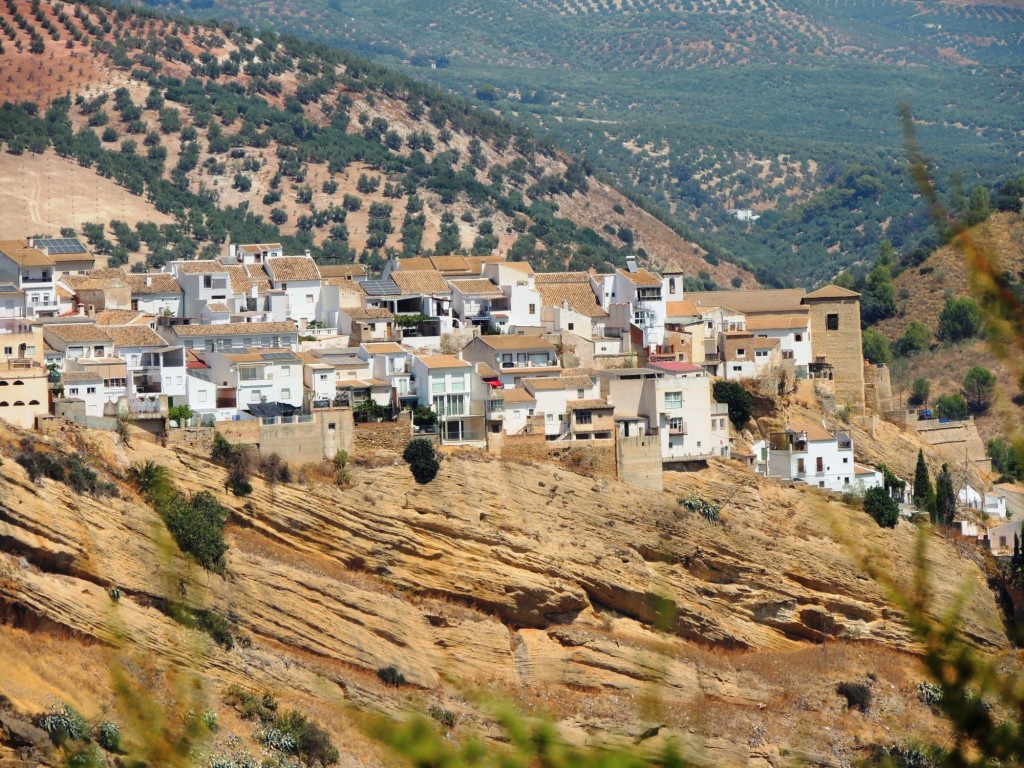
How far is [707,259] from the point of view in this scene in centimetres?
10019

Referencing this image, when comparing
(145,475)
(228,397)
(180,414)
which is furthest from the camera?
(228,397)

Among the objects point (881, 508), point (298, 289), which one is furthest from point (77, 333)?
point (881, 508)

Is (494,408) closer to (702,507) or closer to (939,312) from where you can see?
(702,507)

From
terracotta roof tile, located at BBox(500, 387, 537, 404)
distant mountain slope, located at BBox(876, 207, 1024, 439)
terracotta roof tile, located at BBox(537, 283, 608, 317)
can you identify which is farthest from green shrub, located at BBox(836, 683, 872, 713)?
distant mountain slope, located at BBox(876, 207, 1024, 439)

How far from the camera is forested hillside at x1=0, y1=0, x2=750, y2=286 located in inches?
3250

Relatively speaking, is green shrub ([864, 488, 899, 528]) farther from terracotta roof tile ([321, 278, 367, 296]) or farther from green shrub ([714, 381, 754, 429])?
terracotta roof tile ([321, 278, 367, 296])

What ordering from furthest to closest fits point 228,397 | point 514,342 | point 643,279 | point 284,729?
1. point 643,279
2. point 514,342
3. point 228,397
4. point 284,729

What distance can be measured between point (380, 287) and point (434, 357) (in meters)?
7.05

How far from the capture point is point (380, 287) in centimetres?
4472

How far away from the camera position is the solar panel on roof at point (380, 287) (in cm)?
4422

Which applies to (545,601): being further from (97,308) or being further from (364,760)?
(97,308)

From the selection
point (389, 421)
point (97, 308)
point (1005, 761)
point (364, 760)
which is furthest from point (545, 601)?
point (1005, 761)

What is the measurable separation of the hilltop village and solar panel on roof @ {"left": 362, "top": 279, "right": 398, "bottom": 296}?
0.11 meters

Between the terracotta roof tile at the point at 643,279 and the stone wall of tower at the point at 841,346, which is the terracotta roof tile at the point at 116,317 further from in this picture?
the stone wall of tower at the point at 841,346
